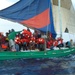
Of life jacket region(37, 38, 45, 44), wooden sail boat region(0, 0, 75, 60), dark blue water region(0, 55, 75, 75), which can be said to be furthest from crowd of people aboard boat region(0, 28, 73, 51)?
dark blue water region(0, 55, 75, 75)

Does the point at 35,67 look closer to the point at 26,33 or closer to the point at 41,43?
the point at 26,33

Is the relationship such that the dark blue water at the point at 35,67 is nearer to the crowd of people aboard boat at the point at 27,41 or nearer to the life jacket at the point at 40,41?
the crowd of people aboard boat at the point at 27,41

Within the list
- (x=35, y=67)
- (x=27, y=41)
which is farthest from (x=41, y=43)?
(x=35, y=67)

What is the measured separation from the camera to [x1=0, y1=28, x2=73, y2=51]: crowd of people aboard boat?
2204 centimetres

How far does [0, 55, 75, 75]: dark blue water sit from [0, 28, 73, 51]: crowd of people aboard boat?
111cm

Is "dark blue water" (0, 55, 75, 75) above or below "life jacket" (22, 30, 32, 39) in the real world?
below

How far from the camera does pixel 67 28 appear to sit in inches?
1058

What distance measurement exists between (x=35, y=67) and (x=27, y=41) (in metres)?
3.50

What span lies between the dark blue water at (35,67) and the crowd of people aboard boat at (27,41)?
111 centimetres

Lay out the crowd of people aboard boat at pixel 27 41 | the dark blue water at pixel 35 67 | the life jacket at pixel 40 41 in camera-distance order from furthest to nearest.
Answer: the life jacket at pixel 40 41
the crowd of people aboard boat at pixel 27 41
the dark blue water at pixel 35 67

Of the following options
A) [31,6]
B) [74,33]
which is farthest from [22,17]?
[74,33]

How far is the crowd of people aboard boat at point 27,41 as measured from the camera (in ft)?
72.3

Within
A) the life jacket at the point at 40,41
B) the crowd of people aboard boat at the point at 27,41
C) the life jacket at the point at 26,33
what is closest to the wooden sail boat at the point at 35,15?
the crowd of people aboard boat at the point at 27,41

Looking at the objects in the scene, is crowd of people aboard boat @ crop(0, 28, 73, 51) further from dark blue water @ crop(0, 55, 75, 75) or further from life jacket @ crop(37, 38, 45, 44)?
dark blue water @ crop(0, 55, 75, 75)
